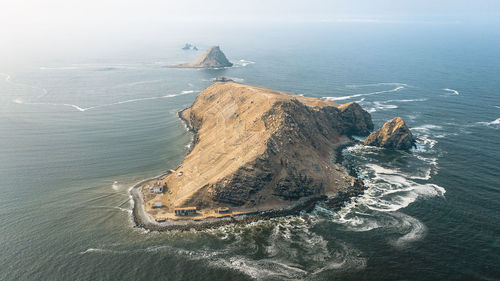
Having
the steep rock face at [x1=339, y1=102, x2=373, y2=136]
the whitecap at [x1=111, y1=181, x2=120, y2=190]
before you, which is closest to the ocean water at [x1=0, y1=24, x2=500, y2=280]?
the whitecap at [x1=111, y1=181, x2=120, y2=190]

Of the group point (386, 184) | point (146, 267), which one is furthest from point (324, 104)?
point (146, 267)

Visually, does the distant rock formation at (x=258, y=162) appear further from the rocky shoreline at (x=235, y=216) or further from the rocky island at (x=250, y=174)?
the rocky shoreline at (x=235, y=216)

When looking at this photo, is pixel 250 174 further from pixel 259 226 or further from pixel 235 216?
pixel 259 226

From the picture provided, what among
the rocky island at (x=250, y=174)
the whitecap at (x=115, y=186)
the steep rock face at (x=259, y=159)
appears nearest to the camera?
the rocky island at (x=250, y=174)

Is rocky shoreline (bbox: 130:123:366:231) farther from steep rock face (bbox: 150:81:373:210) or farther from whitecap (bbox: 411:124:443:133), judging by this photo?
whitecap (bbox: 411:124:443:133)

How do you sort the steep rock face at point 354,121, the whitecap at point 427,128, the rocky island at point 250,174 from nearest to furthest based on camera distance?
the rocky island at point 250,174
the steep rock face at point 354,121
the whitecap at point 427,128

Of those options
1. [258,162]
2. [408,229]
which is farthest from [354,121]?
[408,229]

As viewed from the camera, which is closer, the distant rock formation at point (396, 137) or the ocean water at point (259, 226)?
the ocean water at point (259, 226)

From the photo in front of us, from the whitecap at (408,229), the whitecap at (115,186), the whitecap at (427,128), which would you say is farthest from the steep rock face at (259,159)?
the whitecap at (427,128)

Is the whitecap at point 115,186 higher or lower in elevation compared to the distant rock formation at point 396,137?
lower
